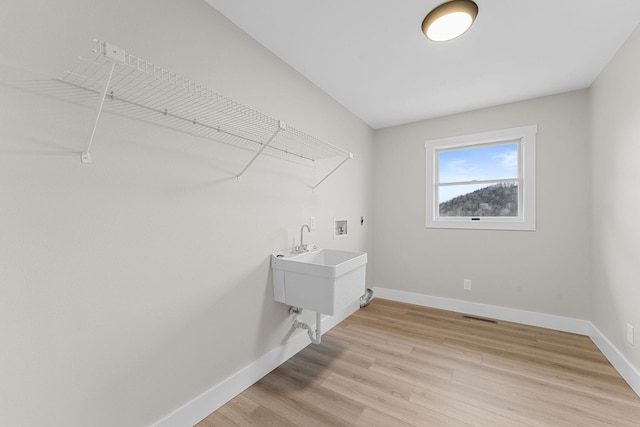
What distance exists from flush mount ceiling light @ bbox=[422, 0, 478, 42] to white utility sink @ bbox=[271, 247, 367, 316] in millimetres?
1603

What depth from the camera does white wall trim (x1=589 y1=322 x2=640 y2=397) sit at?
68.5 inches

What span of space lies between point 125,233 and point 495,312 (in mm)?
3468

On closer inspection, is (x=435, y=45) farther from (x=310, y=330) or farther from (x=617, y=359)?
(x=617, y=359)

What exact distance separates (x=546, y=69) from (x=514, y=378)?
2.43 metres

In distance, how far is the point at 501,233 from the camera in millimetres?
2912

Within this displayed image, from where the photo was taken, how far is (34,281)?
3.18ft

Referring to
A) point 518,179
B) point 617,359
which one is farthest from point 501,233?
point 617,359

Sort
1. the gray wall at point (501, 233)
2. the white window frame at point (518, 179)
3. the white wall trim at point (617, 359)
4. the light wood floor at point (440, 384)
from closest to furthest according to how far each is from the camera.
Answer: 1. the light wood floor at point (440, 384)
2. the white wall trim at point (617, 359)
3. the gray wall at point (501, 233)
4. the white window frame at point (518, 179)

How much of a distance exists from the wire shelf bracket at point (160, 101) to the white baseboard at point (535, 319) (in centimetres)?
256

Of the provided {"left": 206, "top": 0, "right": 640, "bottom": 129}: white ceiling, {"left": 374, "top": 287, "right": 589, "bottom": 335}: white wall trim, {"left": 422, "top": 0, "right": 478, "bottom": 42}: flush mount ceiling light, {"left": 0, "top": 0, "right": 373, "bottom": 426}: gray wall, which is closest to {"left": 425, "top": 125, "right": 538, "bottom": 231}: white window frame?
{"left": 206, "top": 0, "right": 640, "bottom": 129}: white ceiling

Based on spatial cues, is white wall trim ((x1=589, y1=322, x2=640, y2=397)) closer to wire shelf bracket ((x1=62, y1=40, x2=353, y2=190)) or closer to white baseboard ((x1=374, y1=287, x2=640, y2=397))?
white baseboard ((x1=374, y1=287, x2=640, y2=397))

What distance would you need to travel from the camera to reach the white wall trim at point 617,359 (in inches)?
68.5

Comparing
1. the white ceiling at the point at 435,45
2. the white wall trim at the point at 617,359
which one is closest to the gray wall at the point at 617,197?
the white wall trim at the point at 617,359

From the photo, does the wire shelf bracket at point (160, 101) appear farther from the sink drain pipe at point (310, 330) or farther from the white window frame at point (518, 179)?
the white window frame at point (518, 179)
